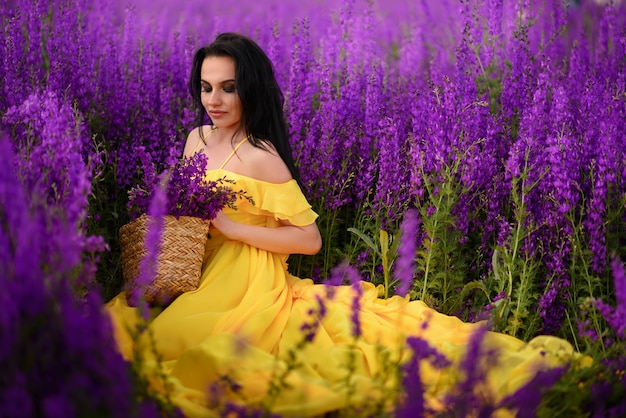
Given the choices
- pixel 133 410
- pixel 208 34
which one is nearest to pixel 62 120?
pixel 133 410

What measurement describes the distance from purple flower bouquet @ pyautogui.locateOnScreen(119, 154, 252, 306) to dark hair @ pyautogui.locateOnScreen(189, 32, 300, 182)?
14.3 inches

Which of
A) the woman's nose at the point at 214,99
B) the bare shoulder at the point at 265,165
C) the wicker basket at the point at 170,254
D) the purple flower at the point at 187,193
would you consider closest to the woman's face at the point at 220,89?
the woman's nose at the point at 214,99

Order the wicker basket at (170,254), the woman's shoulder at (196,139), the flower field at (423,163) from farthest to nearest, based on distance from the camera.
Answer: the woman's shoulder at (196,139)
the wicker basket at (170,254)
the flower field at (423,163)

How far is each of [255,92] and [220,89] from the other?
13 centimetres

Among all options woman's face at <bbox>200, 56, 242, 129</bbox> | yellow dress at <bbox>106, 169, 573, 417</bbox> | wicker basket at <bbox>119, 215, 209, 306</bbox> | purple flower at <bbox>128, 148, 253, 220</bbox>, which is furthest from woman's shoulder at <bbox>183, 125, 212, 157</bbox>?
wicker basket at <bbox>119, 215, 209, 306</bbox>

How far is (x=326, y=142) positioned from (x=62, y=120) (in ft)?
3.93

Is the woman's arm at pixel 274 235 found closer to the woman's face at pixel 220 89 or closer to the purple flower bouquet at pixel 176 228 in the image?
the purple flower bouquet at pixel 176 228

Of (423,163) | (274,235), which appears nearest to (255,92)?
(274,235)

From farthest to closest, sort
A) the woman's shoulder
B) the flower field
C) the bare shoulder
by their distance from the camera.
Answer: the woman's shoulder
the bare shoulder
the flower field

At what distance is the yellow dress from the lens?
1.84 metres

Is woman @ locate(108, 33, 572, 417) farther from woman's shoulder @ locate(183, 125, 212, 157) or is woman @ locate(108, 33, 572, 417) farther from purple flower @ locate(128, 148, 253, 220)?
purple flower @ locate(128, 148, 253, 220)

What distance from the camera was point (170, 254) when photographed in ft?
7.64

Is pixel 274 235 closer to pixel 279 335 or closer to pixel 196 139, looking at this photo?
pixel 279 335

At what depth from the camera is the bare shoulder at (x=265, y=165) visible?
265 centimetres
